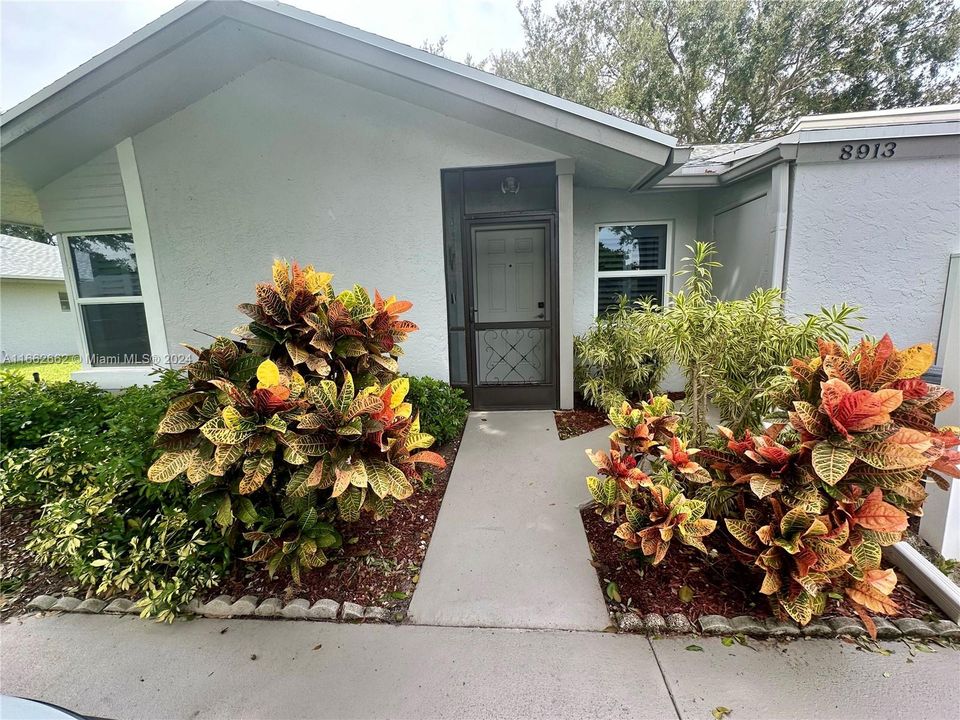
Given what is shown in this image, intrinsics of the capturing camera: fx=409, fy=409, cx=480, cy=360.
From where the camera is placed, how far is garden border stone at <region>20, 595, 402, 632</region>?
7.47 feet

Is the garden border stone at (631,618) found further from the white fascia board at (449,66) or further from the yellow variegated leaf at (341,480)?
the white fascia board at (449,66)

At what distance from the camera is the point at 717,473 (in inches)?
95.3

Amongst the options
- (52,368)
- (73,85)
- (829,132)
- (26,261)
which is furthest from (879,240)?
(26,261)

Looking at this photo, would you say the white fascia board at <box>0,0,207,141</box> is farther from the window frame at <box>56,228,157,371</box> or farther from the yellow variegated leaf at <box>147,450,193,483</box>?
the yellow variegated leaf at <box>147,450,193,483</box>

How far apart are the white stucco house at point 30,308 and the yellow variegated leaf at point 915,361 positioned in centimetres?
1911

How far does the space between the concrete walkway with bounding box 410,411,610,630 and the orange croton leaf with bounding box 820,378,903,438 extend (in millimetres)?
1525

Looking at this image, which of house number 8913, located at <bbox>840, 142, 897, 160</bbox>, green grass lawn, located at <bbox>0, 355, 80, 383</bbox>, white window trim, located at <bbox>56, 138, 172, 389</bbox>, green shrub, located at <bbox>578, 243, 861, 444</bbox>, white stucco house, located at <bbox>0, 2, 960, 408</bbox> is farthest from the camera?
green grass lawn, located at <bbox>0, 355, 80, 383</bbox>

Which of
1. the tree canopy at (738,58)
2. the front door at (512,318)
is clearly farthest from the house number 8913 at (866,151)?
the tree canopy at (738,58)

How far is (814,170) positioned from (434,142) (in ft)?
13.6

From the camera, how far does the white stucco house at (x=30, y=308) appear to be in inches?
538

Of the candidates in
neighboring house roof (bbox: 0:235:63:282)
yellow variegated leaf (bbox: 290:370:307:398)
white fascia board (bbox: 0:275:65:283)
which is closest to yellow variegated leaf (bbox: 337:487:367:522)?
yellow variegated leaf (bbox: 290:370:307:398)

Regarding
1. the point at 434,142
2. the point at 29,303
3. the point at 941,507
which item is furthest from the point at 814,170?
the point at 29,303

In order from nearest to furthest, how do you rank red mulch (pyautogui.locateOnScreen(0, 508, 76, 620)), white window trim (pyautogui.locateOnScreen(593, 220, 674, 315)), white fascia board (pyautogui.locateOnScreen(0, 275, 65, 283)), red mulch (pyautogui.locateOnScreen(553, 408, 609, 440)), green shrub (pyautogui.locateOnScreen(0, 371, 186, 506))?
red mulch (pyautogui.locateOnScreen(0, 508, 76, 620)) → green shrub (pyautogui.locateOnScreen(0, 371, 186, 506)) → red mulch (pyautogui.locateOnScreen(553, 408, 609, 440)) → white window trim (pyautogui.locateOnScreen(593, 220, 674, 315)) → white fascia board (pyautogui.locateOnScreen(0, 275, 65, 283))

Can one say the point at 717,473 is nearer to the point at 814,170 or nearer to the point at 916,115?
the point at 814,170
